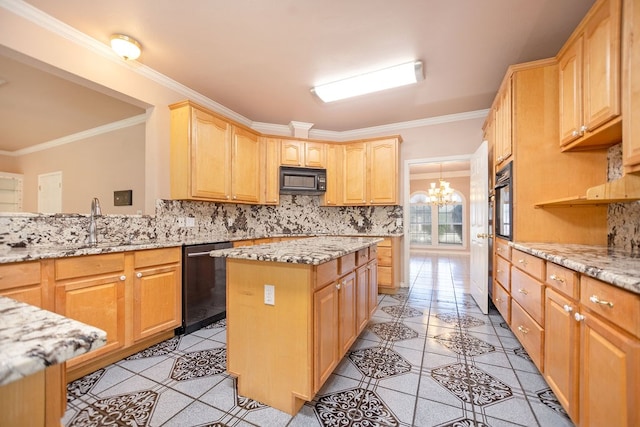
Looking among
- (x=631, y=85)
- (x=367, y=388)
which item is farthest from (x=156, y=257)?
(x=631, y=85)

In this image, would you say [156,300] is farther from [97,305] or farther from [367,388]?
[367,388]

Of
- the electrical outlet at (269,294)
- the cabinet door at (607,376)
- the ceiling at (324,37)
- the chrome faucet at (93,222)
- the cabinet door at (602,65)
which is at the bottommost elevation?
the cabinet door at (607,376)

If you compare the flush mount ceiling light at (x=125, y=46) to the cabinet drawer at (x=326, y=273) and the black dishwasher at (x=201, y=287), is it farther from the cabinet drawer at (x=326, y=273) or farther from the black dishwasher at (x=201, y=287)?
the cabinet drawer at (x=326, y=273)

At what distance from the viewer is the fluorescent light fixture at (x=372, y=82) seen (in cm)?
274

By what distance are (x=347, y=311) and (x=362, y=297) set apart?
→ 0.36 m

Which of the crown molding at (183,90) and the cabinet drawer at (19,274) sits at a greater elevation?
the crown molding at (183,90)

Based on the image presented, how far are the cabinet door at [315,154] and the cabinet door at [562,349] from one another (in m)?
3.27

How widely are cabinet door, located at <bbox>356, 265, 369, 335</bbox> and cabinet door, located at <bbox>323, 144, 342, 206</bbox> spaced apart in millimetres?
2078

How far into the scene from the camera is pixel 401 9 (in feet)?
6.59

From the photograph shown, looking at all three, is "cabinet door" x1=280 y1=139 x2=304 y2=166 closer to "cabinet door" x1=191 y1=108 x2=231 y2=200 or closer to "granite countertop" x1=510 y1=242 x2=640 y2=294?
"cabinet door" x1=191 y1=108 x2=231 y2=200

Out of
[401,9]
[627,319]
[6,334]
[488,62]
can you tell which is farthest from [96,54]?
[627,319]

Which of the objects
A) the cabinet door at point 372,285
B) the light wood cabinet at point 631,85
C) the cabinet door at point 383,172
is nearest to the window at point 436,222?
the cabinet door at point 383,172

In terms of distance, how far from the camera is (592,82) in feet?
5.74

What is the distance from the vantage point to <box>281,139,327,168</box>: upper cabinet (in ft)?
13.7
